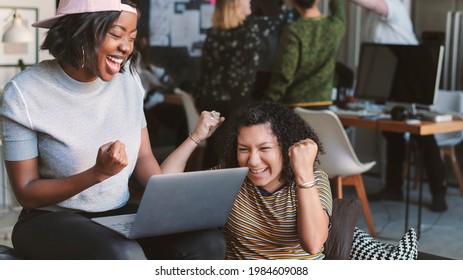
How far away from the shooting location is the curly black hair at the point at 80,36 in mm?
1755

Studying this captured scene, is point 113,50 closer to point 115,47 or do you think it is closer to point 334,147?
point 115,47

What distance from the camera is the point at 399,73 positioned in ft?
13.4

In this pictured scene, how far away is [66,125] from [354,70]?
158 inches

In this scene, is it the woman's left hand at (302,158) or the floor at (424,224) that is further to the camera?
the floor at (424,224)

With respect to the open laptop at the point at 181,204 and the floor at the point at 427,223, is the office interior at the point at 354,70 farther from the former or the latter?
the open laptop at the point at 181,204

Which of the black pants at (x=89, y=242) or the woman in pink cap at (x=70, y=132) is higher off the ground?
the woman in pink cap at (x=70, y=132)

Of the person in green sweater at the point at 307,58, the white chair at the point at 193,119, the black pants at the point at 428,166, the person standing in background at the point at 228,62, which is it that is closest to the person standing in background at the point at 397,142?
the black pants at the point at 428,166

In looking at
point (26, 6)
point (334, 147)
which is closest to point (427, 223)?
point (334, 147)

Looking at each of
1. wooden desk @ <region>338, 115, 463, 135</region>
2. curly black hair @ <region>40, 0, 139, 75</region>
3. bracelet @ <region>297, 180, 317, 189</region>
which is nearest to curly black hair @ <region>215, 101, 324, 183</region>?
bracelet @ <region>297, 180, 317, 189</region>

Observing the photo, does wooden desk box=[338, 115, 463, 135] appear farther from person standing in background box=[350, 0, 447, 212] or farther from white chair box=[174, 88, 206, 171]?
white chair box=[174, 88, 206, 171]

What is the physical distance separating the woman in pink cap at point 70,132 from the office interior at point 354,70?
1.85m

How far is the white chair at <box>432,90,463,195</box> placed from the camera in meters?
4.70

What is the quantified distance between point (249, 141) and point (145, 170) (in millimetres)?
303

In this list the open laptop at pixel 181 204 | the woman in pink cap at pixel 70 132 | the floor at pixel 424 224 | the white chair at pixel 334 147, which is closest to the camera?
the open laptop at pixel 181 204
